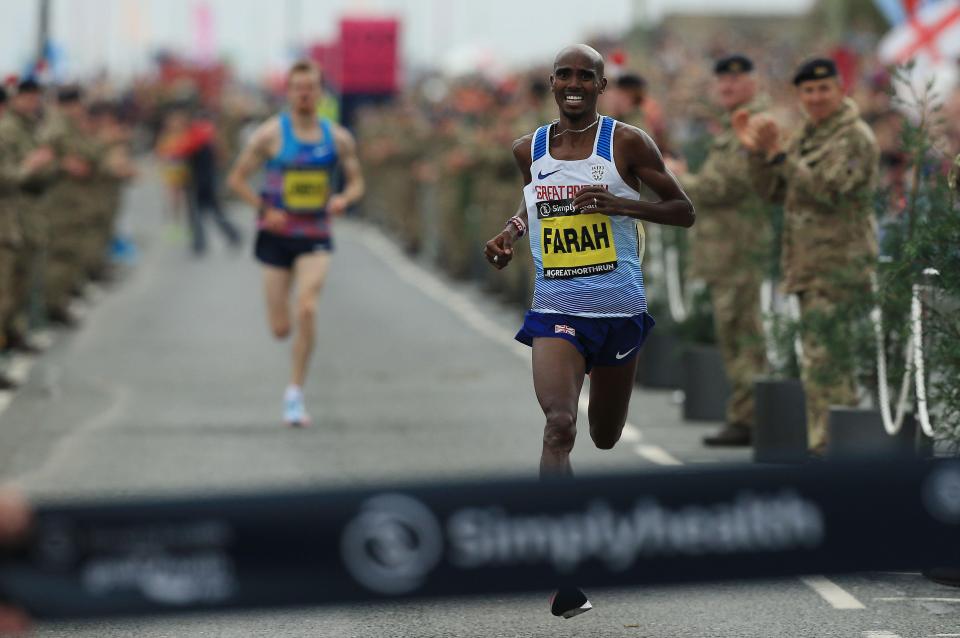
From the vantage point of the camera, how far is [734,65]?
12.2 metres

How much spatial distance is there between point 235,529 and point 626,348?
12.5ft

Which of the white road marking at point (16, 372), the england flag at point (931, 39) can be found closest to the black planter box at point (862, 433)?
the white road marking at point (16, 372)

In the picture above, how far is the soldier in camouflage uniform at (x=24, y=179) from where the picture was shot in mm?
15914

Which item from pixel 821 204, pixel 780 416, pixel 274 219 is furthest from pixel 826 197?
pixel 274 219

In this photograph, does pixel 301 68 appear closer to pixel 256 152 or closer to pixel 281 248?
pixel 256 152

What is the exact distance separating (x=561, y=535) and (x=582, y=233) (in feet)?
11.1

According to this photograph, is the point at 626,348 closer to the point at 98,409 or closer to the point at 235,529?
the point at 235,529

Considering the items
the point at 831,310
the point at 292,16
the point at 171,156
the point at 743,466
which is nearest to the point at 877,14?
the point at 292,16

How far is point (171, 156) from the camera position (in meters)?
34.2

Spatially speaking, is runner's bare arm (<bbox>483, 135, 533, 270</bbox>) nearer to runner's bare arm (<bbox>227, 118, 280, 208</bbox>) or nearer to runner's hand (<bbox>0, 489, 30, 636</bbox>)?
runner's hand (<bbox>0, 489, 30, 636</bbox>)

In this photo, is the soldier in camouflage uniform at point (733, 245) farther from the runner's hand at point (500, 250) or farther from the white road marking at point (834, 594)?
the runner's hand at point (500, 250)

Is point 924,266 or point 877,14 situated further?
point 877,14

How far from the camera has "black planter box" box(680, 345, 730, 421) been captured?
13.9 m

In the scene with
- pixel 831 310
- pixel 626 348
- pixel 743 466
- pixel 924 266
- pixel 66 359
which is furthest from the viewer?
pixel 66 359
